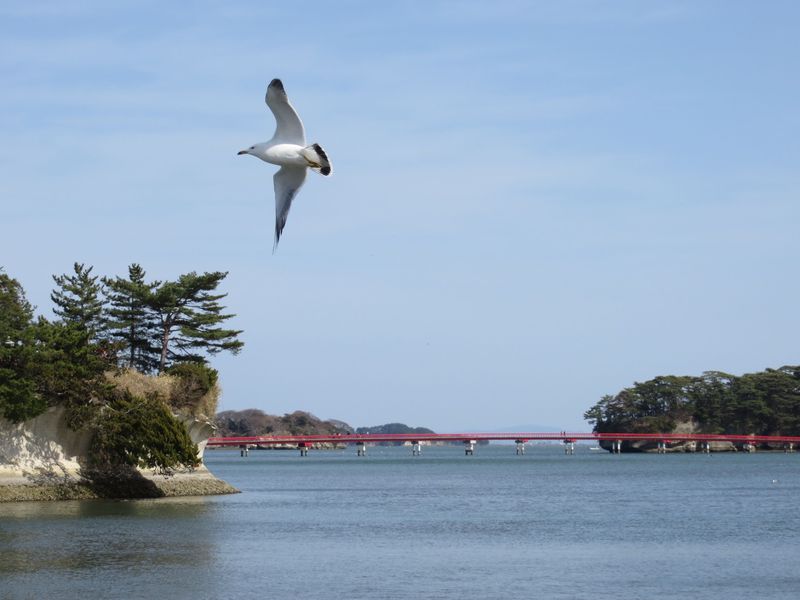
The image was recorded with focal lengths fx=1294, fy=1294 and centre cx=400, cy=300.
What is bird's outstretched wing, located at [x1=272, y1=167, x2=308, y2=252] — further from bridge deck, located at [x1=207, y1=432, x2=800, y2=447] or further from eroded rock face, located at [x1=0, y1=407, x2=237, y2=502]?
bridge deck, located at [x1=207, y1=432, x2=800, y2=447]

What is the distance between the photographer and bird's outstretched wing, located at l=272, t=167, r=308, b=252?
21266 millimetres

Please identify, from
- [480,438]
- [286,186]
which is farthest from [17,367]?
[480,438]

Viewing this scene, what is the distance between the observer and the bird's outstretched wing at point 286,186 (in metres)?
21.3

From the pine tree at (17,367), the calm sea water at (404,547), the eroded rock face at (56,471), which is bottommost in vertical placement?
the calm sea water at (404,547)

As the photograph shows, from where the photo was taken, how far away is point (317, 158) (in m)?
20.4

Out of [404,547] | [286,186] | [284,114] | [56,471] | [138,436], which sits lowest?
[404,547]

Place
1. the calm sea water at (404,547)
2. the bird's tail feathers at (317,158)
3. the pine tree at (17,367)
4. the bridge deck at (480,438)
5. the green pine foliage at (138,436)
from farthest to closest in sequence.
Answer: the bridge deck at (480,438), the green pine foliage at (138,436), the pine tree at (17,367), the calm sea water at (404,547), the bird's tail feathers at (317,158)

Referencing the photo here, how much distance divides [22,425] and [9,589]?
2279cm

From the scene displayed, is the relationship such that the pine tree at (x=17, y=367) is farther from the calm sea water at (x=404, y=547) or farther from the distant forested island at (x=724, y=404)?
the distant forested island at (x=724, y=404)

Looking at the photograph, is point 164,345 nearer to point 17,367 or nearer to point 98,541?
point 17,367

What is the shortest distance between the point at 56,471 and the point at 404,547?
1941 cm

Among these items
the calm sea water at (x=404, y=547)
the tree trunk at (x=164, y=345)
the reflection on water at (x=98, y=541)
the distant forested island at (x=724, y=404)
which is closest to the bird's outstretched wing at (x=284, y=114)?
the calm sea water at (x=404, y=547)

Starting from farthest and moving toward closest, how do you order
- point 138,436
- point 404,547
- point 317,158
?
point 138,436 → point 404,547 → point 317,158

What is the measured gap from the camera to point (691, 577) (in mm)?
34938
